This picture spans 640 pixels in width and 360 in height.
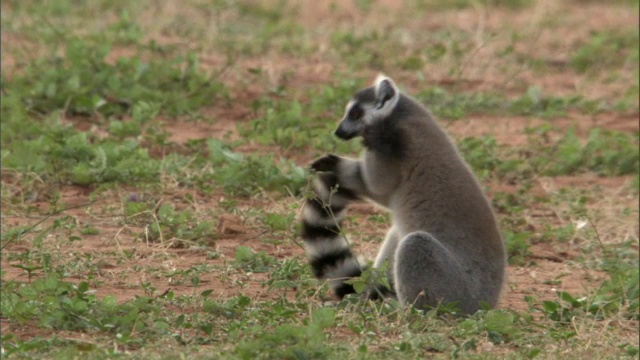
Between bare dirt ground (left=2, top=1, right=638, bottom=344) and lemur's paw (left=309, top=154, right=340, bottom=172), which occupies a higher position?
lemur's paw (left=309, top=154, right=340, bottom=172)

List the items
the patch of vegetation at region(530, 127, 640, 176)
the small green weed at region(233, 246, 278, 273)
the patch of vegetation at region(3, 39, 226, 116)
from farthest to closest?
1. the patch of vegetation at region(3, 39, 226, 116)
2. the patch of vegetation at region(530, 127, 640, 176)
3. the small green weed at region(233, 246, 278, 273)

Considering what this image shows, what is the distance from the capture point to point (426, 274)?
5652mm

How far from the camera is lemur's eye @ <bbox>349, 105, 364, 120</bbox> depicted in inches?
249

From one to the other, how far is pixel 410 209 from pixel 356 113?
63 cm

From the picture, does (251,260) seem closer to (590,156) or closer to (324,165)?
(324,165)

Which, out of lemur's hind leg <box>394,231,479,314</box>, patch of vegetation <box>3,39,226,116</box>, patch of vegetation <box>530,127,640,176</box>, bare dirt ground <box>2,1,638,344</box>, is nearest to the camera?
lemur's hind leg <box>394,231,479,314</box>

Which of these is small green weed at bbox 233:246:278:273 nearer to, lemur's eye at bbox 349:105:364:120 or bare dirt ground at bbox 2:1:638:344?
bare dirt ground at bbox 2:1:638:344

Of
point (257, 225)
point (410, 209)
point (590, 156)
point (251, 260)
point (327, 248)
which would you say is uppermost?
point (410, 209)

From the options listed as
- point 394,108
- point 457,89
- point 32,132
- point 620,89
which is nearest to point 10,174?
point 32,132

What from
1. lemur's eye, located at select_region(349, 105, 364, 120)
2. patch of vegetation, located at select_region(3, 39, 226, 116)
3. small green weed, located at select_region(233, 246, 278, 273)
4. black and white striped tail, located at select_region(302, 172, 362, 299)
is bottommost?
patch of vegetation, located at select_region(3, 39, 226, 116)

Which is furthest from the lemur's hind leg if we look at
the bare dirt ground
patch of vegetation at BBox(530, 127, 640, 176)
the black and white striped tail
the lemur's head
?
patch of vegetation at BBox(530, 127, 640, 176)

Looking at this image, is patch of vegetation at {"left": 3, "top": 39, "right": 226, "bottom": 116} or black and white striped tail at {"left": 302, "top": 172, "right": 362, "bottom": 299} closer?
black and white striped tail at {"left": 302, "top": 172, "right": 362, "bottom": 299}

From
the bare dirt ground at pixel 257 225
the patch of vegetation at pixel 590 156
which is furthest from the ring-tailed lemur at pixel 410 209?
the patch of vegetation at pixel 590 156

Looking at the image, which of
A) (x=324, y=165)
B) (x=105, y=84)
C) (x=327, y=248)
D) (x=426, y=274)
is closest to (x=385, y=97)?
(x=324, y=165)
